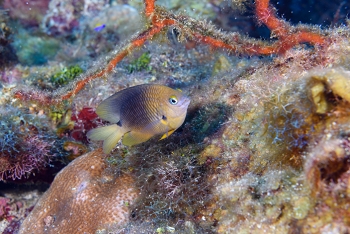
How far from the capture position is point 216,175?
8.66 feet

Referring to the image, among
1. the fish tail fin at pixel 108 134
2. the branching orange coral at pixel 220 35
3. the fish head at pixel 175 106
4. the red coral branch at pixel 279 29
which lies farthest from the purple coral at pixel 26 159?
the red coral branch at pixel 279 29

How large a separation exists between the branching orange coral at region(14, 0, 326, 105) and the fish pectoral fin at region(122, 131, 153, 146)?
145 centimetres

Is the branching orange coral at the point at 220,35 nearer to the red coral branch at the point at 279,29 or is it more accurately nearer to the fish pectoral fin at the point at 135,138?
the red coral branch at the point at 279,29

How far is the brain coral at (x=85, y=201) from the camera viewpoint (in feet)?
10.0

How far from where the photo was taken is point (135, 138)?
2.65 m

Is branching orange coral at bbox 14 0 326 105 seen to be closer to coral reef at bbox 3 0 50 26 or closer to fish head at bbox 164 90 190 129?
fish head at bbox 164 90 190 129

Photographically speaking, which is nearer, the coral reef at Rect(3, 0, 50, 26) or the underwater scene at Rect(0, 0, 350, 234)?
the underwater scene at Rect(0, 0, 350, 234)

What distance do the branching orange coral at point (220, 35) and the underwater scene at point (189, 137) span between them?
14 millimetres

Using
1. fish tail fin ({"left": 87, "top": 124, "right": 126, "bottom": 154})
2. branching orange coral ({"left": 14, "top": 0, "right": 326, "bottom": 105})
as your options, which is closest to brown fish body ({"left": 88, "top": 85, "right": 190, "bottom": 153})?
fish tail fin ({"left": 87, "top": 124, "right": 126, "bottom": 154})

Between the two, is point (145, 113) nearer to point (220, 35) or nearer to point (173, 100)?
point (173, 100)

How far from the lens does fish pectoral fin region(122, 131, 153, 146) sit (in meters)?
2.63

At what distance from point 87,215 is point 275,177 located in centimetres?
222

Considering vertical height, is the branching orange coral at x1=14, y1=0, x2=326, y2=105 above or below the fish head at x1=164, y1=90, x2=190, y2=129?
above

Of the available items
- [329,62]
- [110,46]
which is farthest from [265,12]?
[110,46]
